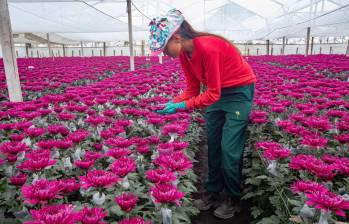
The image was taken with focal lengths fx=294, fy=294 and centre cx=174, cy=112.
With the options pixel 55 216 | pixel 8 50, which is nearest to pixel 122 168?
pixel 55 216

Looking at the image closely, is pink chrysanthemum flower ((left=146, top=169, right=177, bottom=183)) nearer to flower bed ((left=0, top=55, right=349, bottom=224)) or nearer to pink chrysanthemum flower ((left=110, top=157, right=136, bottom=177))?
flower bed ((left=0, top=55, right=349, bottom=224))

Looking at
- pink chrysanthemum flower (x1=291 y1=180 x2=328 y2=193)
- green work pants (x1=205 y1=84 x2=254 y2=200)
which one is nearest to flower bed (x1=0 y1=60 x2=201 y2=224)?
green work pants (x1=205 y1=84 x2=254 y2=200)

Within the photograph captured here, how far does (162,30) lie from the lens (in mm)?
2191

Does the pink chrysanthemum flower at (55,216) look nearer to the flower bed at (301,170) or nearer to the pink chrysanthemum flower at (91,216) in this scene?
the pink chrysanthemum flower at (91,216)

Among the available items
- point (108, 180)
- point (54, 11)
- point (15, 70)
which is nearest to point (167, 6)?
point (54, 11)

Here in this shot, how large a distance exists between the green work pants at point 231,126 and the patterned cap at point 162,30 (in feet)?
2.74

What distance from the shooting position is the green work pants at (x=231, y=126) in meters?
2.72

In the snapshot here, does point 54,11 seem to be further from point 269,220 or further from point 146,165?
point 269,220

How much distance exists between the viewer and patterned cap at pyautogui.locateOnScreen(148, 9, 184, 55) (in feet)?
7.21

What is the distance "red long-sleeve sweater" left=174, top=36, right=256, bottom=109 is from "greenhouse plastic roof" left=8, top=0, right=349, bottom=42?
7.88m

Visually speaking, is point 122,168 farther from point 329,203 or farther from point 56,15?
point 56,15

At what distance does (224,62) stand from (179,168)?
3.81ft

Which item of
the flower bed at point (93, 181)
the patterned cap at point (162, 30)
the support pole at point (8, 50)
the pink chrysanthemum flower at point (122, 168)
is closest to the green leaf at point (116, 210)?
the flower bed at point (93, 181)

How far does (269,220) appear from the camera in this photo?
221 centimetres
